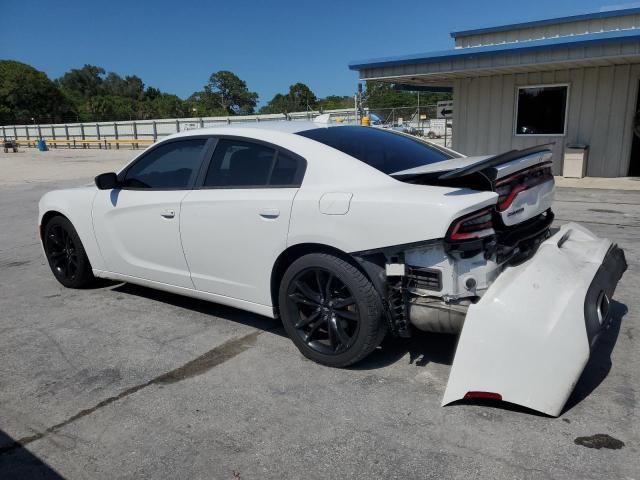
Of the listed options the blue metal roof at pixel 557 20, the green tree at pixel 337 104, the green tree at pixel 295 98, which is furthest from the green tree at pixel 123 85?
the blue metal roof at pixel 557 20

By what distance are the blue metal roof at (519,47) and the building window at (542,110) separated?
2.25 metres

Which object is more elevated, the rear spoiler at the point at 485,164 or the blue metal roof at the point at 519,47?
the blue metal roof at the point at 519,47

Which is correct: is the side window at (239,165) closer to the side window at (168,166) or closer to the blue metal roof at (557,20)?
the side window at (168,166)

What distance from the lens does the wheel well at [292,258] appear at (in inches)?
125

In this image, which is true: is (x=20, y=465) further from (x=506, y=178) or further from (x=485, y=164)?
(x=506, y=178)

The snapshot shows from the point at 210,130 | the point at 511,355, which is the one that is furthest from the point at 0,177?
the point at 511,355

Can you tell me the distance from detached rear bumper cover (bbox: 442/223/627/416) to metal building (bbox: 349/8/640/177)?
10.0 m

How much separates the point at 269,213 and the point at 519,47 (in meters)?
10.3

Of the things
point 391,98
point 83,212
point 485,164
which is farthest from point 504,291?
point 391,98

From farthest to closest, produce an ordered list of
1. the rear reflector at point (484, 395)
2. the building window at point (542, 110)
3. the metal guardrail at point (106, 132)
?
the metal guardrail at point (106, 132), the building window at point (542, 110), the rear reflector at point (484, 395)

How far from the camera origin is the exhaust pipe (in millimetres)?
2889

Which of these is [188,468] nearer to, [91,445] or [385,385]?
[91,445]

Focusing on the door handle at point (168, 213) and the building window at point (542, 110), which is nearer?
the door handle at point (168, 213)

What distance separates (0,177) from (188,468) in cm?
2002
